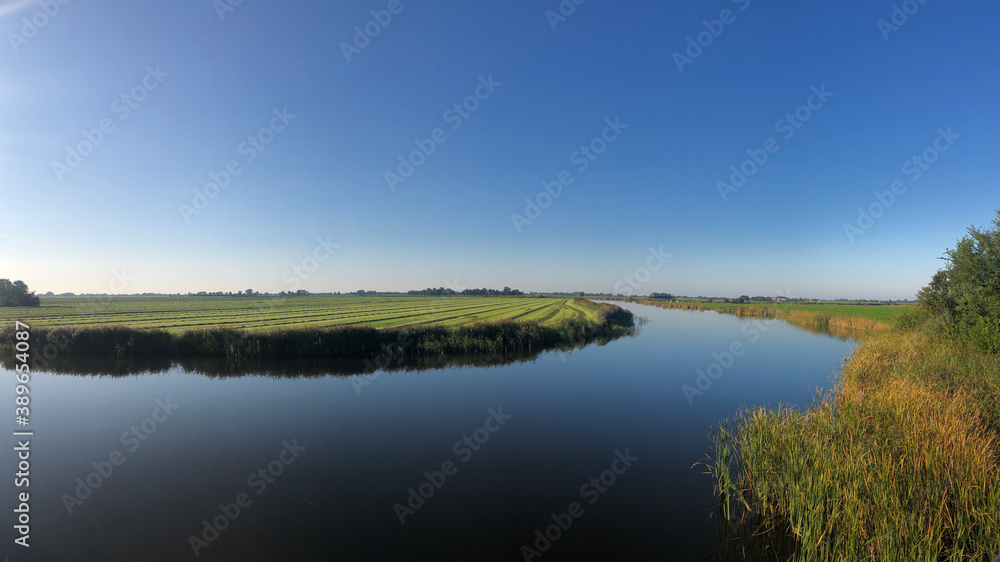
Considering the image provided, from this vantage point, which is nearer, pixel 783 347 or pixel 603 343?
pixel 783 347

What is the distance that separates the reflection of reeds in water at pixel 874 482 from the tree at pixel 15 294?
87.4 meters

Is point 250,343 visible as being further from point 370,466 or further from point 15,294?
point 15,294

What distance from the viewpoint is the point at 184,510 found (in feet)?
21.8

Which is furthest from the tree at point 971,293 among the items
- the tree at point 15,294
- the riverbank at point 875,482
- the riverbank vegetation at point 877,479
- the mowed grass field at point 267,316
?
the tree at point 15,294

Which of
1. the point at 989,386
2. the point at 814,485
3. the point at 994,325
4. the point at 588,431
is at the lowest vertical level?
the point at 588,431

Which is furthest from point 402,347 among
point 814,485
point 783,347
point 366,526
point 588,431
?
point 783,347

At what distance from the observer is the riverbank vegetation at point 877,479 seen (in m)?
4.19

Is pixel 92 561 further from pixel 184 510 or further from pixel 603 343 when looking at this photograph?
pixel 603 343

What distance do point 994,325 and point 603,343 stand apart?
1929cm

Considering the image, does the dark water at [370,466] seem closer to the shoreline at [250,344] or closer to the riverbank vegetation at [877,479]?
the riverbank vegetation at [877,479]

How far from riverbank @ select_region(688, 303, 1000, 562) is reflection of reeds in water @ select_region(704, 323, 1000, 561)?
17 millimetres

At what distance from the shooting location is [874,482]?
4.73 metres

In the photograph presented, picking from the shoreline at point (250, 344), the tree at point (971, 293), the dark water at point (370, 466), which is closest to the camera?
the dark water at point (370, 466)

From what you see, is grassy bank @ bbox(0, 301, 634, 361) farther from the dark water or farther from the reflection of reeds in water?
the reflection of reeds in water
